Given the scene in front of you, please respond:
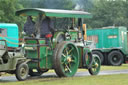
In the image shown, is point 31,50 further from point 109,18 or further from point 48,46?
point 109,18

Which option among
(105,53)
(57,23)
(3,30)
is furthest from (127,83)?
(105,53)

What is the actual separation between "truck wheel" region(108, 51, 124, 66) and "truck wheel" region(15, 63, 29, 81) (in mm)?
14431

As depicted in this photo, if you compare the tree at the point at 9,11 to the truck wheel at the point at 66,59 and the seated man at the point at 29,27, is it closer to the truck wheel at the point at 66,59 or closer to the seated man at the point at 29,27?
the seated man at the point at 29,27

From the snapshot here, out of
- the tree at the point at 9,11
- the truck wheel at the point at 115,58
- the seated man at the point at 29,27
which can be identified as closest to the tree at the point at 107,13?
the tree at the point at 9,11

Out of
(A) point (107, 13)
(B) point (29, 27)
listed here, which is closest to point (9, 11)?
(B) point (29, 27)

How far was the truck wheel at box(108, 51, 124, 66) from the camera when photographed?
91.6 ft

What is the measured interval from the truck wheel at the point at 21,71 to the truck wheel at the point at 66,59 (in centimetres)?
130

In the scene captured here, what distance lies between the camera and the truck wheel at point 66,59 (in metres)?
15.1

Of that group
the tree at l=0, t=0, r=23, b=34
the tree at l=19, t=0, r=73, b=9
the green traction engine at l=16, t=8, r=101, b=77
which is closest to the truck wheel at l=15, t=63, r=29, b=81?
the green traction engine at l=16, t=8, r=101, b=77

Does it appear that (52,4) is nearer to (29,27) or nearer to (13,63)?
(29,27)

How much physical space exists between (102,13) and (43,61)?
43117 mm

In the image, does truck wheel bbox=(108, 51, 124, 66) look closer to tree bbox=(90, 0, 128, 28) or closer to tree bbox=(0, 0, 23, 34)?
tree bbox=(0, 0, 23, 34)

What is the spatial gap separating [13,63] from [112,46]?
50.7 ft

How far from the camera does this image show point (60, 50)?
15172 mm
